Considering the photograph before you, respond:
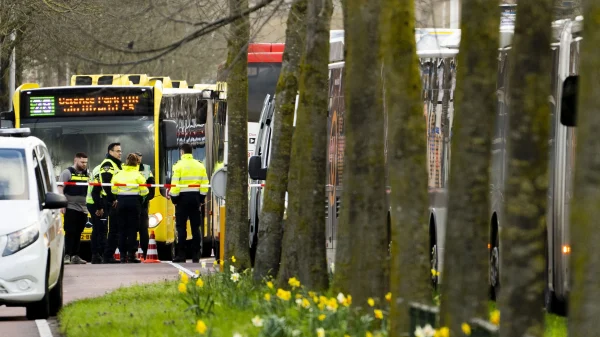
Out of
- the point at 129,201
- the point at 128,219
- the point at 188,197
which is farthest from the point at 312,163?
the point at 188,197

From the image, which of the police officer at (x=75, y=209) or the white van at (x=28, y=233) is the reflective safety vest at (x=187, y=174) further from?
the white van at (x=28, y=233)

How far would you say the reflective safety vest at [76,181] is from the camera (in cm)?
2555

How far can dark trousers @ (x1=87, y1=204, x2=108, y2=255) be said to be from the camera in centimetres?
2589

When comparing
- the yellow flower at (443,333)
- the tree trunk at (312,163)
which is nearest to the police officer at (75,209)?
the tree trunk at (312,163)

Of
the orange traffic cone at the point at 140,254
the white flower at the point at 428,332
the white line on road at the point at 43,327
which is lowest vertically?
the orange traffic cone at the point at 140,254

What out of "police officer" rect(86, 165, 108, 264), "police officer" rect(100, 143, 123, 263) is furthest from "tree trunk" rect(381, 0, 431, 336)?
"police officer" rect(86, 165, 108, 264)

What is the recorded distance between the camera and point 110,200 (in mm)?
26031

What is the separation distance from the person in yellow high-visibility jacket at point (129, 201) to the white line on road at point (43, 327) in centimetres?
1019

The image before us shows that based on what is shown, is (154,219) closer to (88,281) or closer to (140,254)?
(140,254)

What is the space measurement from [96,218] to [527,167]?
750 inches

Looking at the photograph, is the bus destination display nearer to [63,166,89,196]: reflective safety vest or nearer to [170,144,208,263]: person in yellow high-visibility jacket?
[63,166,89,196]: reflective safety vest

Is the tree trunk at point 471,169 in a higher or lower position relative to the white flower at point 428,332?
higher

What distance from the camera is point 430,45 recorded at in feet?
57.6

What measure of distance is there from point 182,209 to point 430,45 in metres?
9.50
